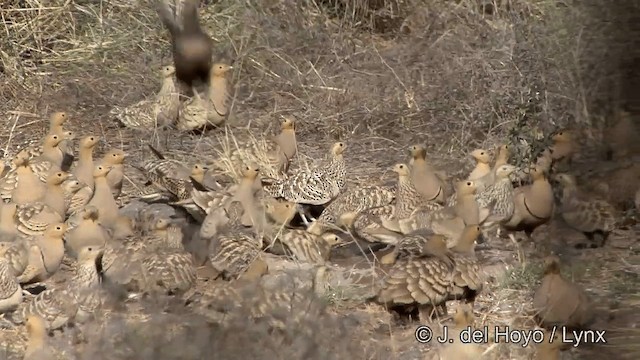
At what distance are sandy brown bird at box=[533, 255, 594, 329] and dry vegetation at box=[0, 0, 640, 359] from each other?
0.85ft

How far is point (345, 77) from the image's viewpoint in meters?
9.40

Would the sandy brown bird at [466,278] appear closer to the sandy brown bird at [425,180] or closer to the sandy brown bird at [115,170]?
the sandy brown bird at [425,180]

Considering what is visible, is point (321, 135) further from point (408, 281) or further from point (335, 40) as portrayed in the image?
point (408, 281)

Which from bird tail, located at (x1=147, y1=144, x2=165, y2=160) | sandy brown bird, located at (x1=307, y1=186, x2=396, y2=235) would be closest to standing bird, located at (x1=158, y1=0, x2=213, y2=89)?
bird tail, located at (x1=147, y1=144, x2=165, y2=160)

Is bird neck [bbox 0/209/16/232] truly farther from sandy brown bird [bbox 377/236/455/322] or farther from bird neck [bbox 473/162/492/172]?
bird neck [bbox 473/162/492/172]

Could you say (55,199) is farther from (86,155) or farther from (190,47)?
(190,47)

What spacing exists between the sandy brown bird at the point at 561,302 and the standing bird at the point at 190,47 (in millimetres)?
4980

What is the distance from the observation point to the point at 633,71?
5.32 ft

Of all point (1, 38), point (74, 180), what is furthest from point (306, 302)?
point (1, 38)

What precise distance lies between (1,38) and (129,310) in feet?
20.4

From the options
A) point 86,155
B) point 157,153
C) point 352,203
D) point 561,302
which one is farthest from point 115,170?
point 561,302

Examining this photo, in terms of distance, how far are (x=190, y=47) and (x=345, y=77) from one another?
139cm

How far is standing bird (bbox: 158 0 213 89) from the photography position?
9.27 metres

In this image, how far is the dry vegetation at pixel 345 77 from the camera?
21.8 ft
